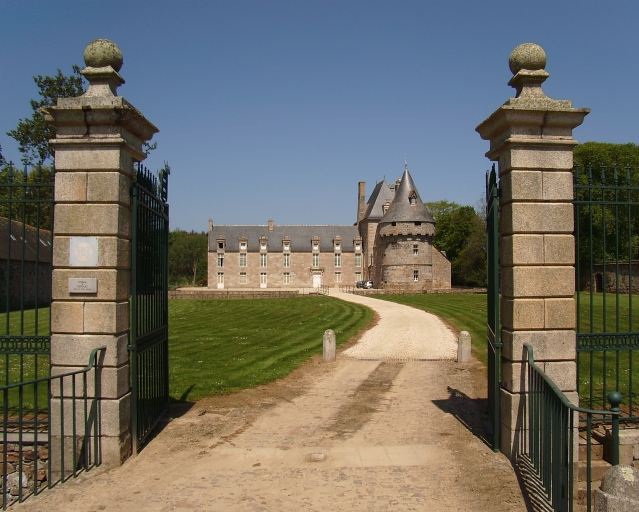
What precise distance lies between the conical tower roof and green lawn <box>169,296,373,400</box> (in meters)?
24.1

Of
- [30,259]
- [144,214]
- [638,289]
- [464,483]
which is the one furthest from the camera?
[638,289]

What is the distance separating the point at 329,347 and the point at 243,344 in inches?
120

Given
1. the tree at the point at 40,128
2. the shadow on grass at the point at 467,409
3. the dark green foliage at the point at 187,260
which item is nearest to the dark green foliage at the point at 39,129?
the tree at the point at 40,128

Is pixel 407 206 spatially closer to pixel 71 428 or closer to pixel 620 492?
pixel 71 428

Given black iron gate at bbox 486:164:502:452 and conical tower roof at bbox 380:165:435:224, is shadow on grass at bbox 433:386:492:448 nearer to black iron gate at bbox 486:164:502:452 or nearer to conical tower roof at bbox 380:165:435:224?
black iron gate at bbox 486:164:502:452

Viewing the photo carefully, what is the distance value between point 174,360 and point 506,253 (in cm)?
803

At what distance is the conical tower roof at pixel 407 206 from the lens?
155 ft

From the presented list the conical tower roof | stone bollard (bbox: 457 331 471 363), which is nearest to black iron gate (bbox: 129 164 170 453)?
stone bollard (bbox: 457 331 471 363)

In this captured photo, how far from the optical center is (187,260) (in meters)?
72.8

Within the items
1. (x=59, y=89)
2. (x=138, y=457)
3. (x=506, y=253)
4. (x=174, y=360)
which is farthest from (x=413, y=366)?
(x=59, y=89)

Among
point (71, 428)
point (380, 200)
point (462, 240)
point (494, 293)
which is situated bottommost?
point (71, 428)

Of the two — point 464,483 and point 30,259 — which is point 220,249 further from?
point 464,483

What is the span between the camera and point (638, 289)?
29.4m

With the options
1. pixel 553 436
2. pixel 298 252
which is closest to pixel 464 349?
pixel 553 436
